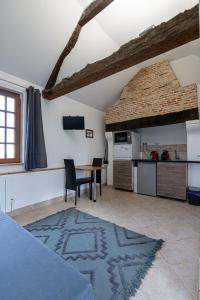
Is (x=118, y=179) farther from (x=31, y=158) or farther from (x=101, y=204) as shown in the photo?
(x=31, y=158)

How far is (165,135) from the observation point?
4.83 meters

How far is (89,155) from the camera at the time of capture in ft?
16.5

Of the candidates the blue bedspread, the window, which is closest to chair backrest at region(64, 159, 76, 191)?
the window

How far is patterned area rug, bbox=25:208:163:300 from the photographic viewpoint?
56.7 inches

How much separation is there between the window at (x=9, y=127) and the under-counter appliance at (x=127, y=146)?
2762 millimetres

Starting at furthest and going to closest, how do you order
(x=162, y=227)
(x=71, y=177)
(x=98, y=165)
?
(x=98, y=165) < (x=71, y=177) < (x=162, y=227)

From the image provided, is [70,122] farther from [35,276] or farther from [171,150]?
[35,276]

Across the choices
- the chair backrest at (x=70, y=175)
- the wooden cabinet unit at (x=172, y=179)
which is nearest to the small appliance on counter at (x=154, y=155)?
the wooden cabinet unit at (x=172, y=179)

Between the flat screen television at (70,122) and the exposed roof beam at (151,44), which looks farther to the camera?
the flat screen television at (70,122)

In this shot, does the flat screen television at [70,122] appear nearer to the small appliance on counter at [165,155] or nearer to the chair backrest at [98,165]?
the chair backrest at [98,165]

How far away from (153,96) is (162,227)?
311cm

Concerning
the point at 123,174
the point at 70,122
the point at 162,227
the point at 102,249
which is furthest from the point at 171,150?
the point at 102,249

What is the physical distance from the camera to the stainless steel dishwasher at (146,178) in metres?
4.25

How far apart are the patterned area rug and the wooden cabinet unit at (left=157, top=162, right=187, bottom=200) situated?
6.62 ft
